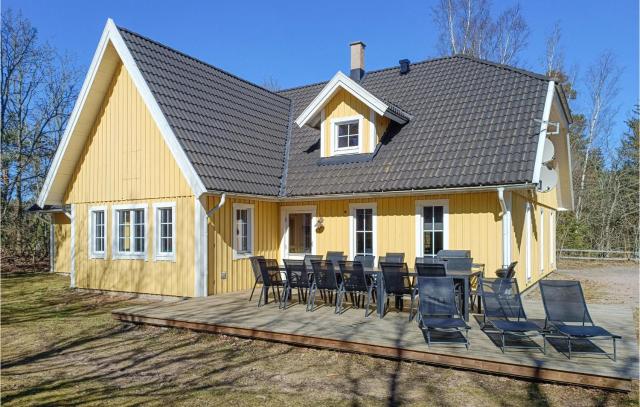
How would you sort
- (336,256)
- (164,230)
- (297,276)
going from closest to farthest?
(297,276), (336,256), (164,230)

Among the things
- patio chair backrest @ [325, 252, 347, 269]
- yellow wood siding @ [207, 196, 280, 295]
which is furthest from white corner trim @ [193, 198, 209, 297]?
patio chair backrest @ [325, 252, 347, 269]

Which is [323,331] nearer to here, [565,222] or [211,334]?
[211,334]

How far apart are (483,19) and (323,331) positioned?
72.3 ft

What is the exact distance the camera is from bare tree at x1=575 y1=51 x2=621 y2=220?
1144 inches

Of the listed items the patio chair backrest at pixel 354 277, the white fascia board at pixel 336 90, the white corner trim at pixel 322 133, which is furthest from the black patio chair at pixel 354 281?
the white corner trim at pixel 322 133

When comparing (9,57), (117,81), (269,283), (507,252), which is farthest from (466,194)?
(9,57)

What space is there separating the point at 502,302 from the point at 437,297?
973mm

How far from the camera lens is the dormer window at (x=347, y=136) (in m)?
13.1

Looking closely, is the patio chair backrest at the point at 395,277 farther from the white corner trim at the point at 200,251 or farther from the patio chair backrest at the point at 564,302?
the white corner trim at the point at 200,251

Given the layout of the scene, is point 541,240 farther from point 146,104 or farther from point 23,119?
point 23,119


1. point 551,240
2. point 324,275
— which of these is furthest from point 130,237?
point 551,240

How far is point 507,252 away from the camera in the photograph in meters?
10.3

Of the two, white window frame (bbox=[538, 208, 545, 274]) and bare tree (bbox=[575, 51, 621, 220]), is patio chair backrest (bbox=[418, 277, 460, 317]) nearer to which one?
white window frame (bbox=[538, 208, 545, 274])

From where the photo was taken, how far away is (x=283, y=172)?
46.4 ft
